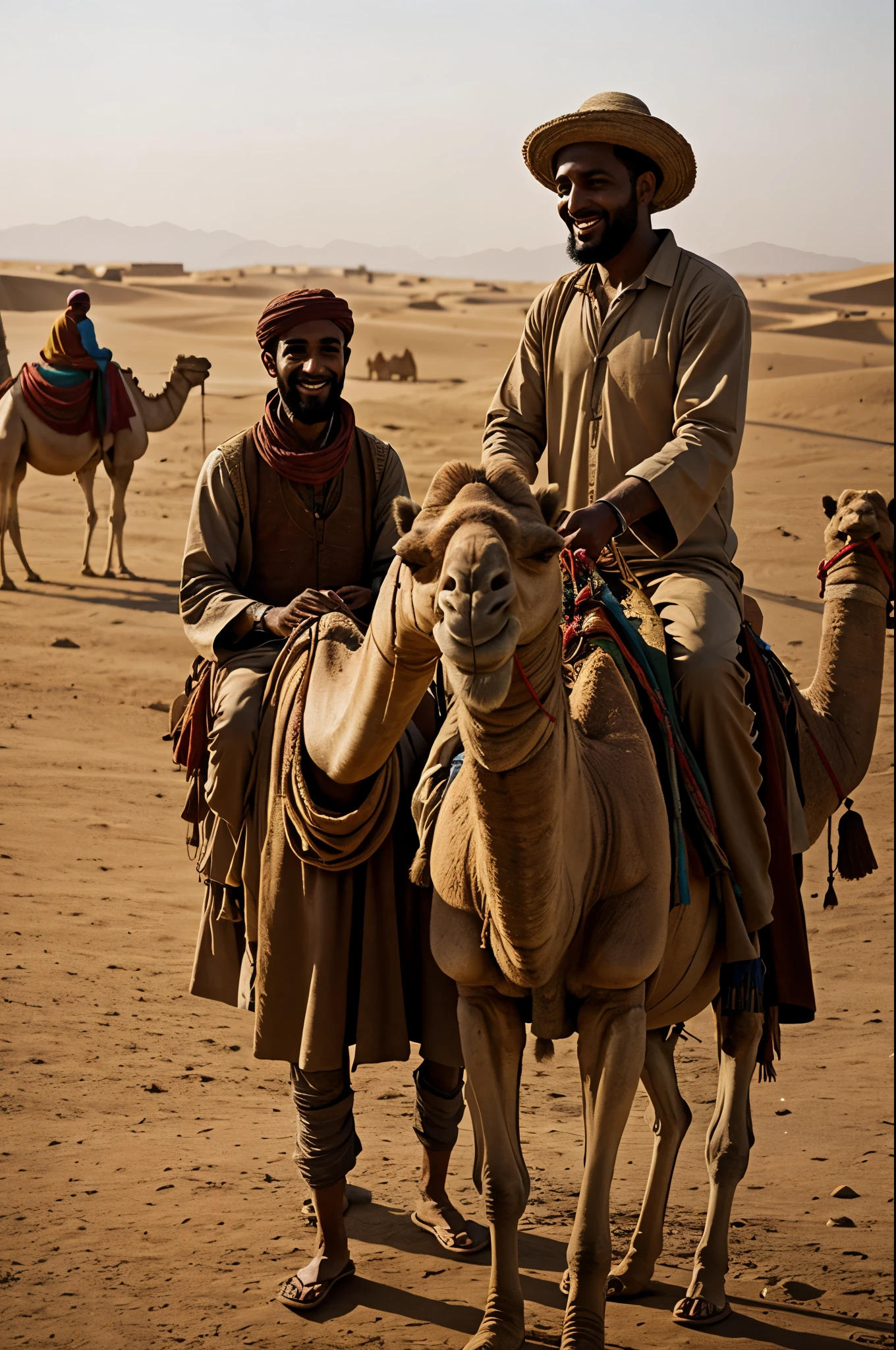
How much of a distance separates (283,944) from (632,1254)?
1.50m

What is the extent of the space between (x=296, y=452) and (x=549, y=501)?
1861mm

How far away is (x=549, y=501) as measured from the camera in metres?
3.26

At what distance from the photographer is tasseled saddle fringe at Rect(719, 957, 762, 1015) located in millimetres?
4520

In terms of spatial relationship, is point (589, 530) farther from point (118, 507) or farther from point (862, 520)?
point (118, 507)

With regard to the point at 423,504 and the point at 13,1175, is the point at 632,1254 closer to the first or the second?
the point at 13,1175

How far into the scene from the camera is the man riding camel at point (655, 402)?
14.6 ft

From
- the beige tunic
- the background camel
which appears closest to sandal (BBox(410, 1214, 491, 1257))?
the beige tunic

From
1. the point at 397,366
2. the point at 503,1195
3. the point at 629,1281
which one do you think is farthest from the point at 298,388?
the point at 397,366

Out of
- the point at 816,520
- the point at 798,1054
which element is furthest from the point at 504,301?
the point at 798,1054

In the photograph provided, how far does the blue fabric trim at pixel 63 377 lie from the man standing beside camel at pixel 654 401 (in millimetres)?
9809

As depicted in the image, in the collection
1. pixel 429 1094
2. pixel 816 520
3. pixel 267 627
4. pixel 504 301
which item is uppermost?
pixel 504 301

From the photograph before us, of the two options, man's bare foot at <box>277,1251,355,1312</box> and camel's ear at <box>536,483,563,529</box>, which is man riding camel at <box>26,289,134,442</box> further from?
camel's ear at <box>536,483,563,529</box>

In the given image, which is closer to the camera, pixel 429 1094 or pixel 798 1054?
pixel 429 1094

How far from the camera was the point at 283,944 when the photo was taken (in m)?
4.55
